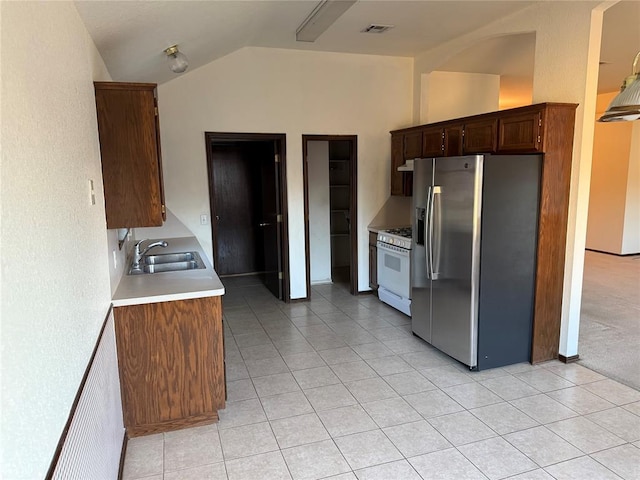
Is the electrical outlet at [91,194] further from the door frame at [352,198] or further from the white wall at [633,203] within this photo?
the white wall at [633,203]

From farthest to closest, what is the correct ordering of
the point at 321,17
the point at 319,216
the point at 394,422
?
the point at 319,216
the point at 321,17
the point at 394,422

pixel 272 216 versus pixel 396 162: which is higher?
pixel 396 162

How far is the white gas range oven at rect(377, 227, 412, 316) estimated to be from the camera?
4660 mm

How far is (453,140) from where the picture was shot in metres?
4.26

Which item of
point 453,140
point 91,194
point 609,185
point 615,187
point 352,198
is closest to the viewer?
point 91,194

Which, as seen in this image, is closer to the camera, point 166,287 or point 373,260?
point 166,287

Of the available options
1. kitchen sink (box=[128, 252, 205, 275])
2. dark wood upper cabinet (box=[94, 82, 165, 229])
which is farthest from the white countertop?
dark wood upper cabinet (box=[94, 82, 165, 229])

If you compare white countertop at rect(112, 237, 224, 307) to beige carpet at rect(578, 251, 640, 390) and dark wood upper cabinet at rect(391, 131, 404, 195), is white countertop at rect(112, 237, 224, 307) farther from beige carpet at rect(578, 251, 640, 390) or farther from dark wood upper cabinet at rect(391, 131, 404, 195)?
beige carpet at rect(578, 251, 640, 390)

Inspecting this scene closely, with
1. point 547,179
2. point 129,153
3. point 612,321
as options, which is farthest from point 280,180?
point 612,321

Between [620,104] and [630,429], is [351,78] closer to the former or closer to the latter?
[620,104]

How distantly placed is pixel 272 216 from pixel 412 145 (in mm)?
1930

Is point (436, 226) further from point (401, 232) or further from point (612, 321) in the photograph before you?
point (612, 321)

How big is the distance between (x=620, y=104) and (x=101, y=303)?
116 inches

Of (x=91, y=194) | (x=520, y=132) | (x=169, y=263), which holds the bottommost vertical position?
(x=169, y=263)
